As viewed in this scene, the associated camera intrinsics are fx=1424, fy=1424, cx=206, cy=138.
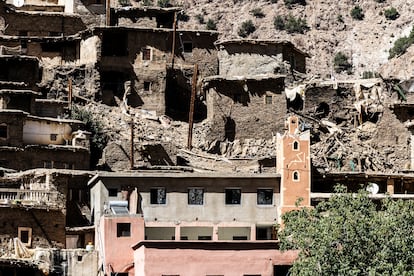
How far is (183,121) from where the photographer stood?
8656 cm

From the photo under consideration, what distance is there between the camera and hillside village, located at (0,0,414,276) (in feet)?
211

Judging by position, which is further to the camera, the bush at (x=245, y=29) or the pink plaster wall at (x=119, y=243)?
the bush at (x=245, y=29)

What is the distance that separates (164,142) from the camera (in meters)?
79.5

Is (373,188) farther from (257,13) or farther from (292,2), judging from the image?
→ (292,2)

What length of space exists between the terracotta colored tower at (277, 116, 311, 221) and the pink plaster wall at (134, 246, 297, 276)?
6.02 m

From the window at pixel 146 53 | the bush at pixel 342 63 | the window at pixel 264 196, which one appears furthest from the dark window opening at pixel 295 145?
the bush at pixel 342 63

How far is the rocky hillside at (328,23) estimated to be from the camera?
138375mm

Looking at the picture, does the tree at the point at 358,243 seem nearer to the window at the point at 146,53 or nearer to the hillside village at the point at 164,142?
the hillside village at the point at 164,142

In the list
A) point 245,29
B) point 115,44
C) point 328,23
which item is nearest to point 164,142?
point 115,44

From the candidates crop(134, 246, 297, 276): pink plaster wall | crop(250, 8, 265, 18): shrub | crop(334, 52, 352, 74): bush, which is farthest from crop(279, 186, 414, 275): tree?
crop(250, 8, 265, 18): shrub

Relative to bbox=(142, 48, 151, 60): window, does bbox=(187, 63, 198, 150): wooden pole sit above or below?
below

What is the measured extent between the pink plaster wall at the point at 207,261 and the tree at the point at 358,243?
509cm

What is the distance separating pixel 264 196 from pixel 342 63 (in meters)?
68.3

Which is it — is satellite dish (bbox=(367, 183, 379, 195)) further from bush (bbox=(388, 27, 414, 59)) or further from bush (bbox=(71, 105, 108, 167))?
bush (bbox=(388, 27, 414, 59))
